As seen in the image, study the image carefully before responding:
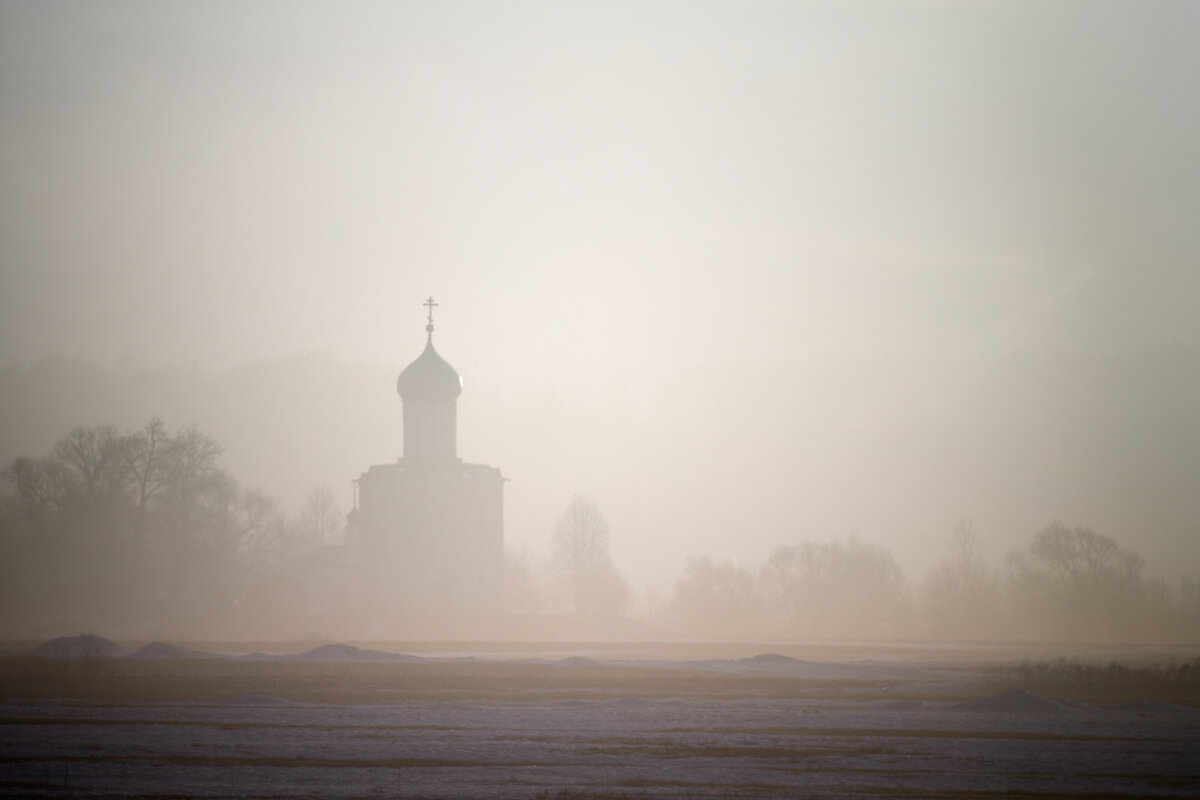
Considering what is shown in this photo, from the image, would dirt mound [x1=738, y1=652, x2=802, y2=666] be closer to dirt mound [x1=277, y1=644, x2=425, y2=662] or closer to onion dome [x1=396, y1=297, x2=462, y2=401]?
dirt mound [x1=277, y1=644, x2=425, y2=662]

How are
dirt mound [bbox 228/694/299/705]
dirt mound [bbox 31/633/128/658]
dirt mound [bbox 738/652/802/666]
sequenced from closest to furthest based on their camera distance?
dirt mound [bbox 228/694/299/705]
dirt mound [bbox 31/633/128/658]
dirt mound [bbox 738/652/802/666]

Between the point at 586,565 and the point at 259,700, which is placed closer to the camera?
the point at 259,700

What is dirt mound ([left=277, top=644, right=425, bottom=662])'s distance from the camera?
40306mm

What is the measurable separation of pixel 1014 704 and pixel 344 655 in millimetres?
22681

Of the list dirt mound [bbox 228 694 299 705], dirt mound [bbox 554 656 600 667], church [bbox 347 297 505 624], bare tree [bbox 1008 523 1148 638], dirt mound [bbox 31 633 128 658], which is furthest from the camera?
church [bbox 347 297 505 624]

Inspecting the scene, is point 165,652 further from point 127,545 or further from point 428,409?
point 428,409

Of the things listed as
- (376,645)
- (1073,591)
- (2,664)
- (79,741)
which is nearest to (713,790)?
(79,741)

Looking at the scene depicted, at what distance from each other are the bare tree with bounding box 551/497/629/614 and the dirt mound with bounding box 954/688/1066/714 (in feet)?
124

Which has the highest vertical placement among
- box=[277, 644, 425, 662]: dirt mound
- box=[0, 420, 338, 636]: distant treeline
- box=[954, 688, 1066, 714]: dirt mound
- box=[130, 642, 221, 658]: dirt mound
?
box=[0, 420, 338, 636]: distant treeline

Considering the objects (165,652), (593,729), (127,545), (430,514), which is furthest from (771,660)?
(127,545)

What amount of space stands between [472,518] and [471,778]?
4438 cm

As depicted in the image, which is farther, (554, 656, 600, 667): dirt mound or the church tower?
the church tower

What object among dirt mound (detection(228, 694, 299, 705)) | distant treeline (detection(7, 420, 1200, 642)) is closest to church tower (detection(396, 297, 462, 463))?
distant treeline (detection(7, 420, 1200, 642))

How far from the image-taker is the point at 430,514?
206 ft
